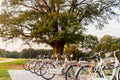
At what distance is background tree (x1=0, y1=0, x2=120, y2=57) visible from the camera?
84.8ft

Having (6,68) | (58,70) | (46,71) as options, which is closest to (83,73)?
(58,70)

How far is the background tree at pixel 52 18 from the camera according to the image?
2586 centimetres

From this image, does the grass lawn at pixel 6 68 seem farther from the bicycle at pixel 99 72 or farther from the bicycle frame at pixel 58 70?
the bicycle at pixel 99 72

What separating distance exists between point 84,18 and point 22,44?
5152 mm

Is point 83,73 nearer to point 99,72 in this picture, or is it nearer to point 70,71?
point 99,72

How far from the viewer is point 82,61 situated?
27.9ft

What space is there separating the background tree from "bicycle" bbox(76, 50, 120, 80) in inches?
699

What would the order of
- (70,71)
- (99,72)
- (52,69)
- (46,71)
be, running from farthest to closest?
(46,71) < (52,69) < (70,71) < (99,72)

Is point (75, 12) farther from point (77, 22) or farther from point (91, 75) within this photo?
point (91, 75)

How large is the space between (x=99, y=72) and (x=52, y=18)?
61.8 ft

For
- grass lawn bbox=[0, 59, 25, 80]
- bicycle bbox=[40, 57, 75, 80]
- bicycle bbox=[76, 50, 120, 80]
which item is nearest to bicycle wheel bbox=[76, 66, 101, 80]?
bicycle bbox=[76, 50, 120, 80]

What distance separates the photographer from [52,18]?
1032 inches

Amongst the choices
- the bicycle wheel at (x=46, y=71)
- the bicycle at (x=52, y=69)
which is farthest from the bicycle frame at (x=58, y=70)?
the bicycle wheel at (x=46, y=71)

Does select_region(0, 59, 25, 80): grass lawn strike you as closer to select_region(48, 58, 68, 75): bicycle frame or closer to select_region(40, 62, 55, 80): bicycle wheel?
select_region(40, 62, 55, 80): bicycle wheel
